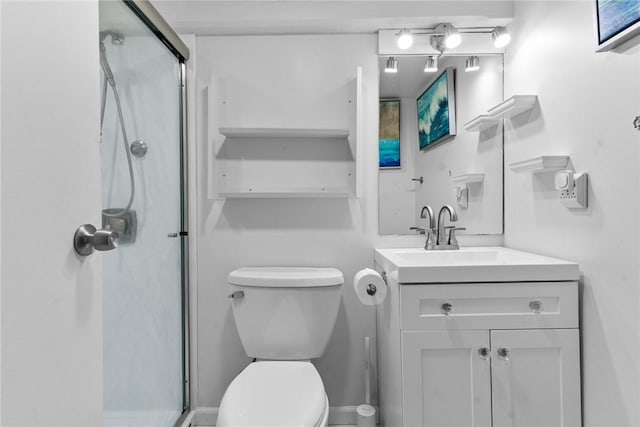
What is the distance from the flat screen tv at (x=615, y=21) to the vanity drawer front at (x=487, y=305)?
724 millimetres

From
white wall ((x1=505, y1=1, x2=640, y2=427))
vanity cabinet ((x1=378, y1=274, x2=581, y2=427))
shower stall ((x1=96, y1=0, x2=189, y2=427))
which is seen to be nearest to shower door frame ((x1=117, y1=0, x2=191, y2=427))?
shower stall ((x1=96, y1=0, x2=189, y2=427))

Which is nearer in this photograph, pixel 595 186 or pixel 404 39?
pixel 595 186

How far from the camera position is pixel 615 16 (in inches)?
38.6

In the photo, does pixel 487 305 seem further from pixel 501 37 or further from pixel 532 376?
pixel 501 37

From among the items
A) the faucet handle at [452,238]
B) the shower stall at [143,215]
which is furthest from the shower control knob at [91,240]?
the faucet handle at [452,238]

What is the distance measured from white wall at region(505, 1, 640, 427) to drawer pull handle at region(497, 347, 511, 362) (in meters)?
0.24

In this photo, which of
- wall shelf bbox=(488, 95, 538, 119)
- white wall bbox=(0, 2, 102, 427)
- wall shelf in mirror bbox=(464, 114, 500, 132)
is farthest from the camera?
wall shelf in mirror bbox=(464, 114, 500, 132)

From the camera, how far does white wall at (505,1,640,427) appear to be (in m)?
0.99

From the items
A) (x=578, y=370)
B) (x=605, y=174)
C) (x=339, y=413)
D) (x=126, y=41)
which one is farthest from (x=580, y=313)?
(x=126, y=41)

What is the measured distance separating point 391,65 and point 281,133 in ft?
2.05

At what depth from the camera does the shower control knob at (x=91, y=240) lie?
25.5 inches

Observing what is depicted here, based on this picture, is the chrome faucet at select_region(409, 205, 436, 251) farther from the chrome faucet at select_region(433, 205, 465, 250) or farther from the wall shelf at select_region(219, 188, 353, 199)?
the wall shelf at select_region(219, 188, 353, 199)

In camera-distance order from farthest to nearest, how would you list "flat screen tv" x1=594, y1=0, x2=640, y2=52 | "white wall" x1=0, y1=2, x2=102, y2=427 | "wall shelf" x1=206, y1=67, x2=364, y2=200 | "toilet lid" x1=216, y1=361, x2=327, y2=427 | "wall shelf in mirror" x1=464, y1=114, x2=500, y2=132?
"wall shelf" x1=206, y1=67, x2=364, y2=200 < "wall shelf in mirror" x1=464, y1=114, x2=500, y2=132 < "toilet lid" x1=216, y1=361, x2=327, y2=427 < "flat screen tv" x1=594, y1=0, x2=640, y2=52 < "white wall" x1=0, y1=2, x2=102, y2=427

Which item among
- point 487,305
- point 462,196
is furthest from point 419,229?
point 487,305
